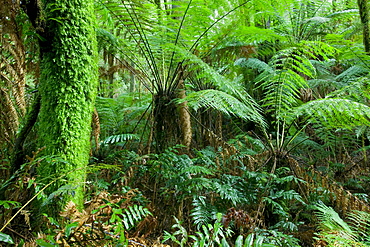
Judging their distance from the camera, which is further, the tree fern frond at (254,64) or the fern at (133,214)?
the tree fern frond at (254,64)

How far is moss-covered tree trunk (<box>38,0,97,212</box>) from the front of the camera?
1306 mm

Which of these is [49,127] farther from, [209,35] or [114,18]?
[209,35]

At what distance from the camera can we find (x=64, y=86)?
1.33 meters

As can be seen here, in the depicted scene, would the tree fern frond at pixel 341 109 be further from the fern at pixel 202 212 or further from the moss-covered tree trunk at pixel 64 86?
the moss-covered tree trunk at pixel 64 86


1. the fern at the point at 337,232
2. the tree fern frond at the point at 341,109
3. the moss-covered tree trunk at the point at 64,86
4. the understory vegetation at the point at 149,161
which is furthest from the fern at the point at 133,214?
the tree fern frond at the point at 341,109

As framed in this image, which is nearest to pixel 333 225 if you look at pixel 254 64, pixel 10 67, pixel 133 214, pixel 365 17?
pixel 133 214

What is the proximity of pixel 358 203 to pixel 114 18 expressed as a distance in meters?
2.70

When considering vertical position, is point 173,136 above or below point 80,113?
below

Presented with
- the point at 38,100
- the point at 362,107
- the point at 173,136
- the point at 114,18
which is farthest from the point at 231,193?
the point at 114,18

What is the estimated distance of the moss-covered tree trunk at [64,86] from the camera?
4.28 ft

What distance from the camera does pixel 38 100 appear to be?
4.97 feet

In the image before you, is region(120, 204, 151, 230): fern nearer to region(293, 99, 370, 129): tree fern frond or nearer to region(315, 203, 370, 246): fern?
region(315, 203, 370, 246): fern

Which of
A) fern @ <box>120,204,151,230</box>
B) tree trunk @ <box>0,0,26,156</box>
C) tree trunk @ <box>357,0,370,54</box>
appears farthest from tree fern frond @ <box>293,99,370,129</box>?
tree trunk @ <box>0,0,26,156</box>

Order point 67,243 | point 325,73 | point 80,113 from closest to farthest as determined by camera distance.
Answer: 1. point 67,243
2. point 80,113
3. point 325,73
